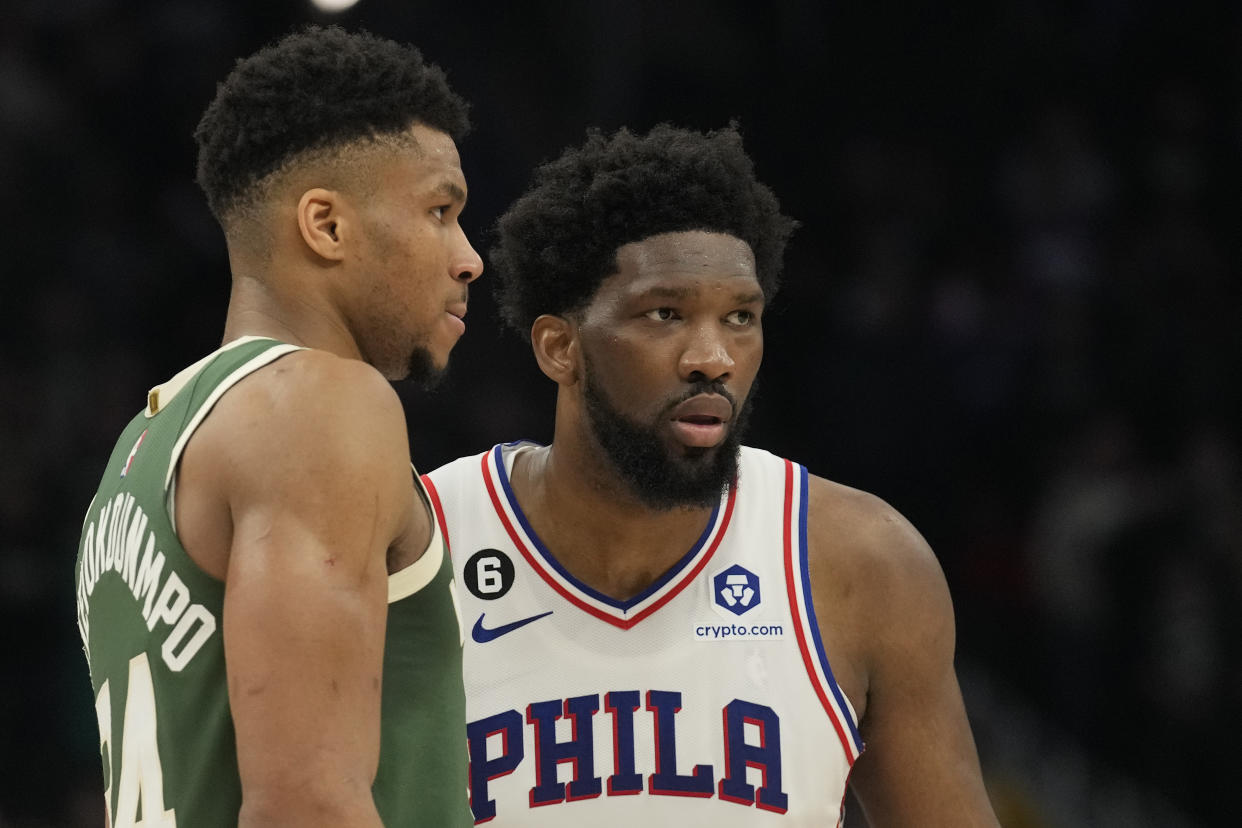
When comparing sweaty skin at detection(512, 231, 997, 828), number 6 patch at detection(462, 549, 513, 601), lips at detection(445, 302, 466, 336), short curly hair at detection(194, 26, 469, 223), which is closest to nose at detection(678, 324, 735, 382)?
sweaty skin at detection(512, 231, 997, 828)

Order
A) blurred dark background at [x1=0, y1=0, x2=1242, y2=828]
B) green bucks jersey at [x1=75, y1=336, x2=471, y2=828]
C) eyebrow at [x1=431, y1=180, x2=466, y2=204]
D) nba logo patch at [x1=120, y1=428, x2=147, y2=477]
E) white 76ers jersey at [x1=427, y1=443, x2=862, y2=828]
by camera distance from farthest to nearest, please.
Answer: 1. blurred dark background at [x1=0, y1=0, x2=1242, y2=828]
2. white 76ers jersey at [x1=427, y1=443, x2=862, y2=828]
3. eyebrow at [x1=431, y1=180, x2=466, y2=204]
4. nba logo patch at [x1=120, y1=428, x2=147, y2=477]
5. green bucks jersey at [x1=75, y1=336, x2=471, y2=828]

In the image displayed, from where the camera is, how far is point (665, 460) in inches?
130

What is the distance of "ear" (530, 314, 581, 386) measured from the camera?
351cm

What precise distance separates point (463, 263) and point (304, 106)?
34 centimetres

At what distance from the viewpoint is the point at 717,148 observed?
3.62m

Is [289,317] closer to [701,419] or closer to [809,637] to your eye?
[701,419]

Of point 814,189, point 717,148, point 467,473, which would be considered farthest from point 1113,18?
point 467,473

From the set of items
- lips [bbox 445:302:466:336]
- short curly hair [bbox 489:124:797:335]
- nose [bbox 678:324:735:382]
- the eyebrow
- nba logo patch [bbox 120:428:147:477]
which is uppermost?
short curly hair [bbox 489:124:797:335]

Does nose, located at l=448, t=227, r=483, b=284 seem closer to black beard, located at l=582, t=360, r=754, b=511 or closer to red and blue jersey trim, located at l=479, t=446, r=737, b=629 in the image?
black beard, located at l=582, t=360, r=754, b=511

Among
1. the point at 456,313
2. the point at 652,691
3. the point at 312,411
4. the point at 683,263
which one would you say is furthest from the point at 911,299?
the point at 312,411

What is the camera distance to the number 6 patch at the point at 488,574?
3383 mm

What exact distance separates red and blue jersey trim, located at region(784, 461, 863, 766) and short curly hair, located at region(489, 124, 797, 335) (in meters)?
0.61

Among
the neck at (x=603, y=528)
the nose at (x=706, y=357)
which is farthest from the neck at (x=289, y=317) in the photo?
the neck at (x=603, y=528)

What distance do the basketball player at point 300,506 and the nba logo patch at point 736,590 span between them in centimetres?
112
